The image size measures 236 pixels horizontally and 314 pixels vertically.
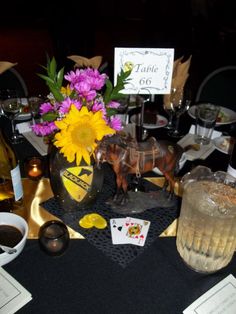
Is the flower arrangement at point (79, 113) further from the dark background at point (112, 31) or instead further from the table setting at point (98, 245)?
the dark background at point (112, 31)

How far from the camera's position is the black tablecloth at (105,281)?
2.20ft

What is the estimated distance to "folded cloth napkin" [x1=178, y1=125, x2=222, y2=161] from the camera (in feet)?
3.92

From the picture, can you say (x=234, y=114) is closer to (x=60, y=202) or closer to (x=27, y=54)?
(x=60, y=202)

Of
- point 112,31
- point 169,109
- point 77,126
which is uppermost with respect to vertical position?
point 77,126

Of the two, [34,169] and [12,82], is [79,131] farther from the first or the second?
[12,82]

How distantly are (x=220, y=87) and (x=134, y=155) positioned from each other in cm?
140

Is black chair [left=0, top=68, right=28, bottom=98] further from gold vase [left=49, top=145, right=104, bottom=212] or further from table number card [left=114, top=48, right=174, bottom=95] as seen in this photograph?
gold vase [left=49, top=145, right=104, bottom=212]

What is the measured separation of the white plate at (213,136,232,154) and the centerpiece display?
59cm

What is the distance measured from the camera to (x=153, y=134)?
1.36 m

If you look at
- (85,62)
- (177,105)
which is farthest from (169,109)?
(85,62)

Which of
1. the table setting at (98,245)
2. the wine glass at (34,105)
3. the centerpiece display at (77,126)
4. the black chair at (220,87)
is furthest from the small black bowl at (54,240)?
the black chair at (220,87)

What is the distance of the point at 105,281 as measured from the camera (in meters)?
0.72

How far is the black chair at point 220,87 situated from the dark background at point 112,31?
633mm

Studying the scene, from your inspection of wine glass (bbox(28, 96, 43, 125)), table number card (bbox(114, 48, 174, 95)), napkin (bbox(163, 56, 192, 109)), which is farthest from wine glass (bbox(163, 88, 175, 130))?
wine glass (bbox(28, 96, 43, 125))
